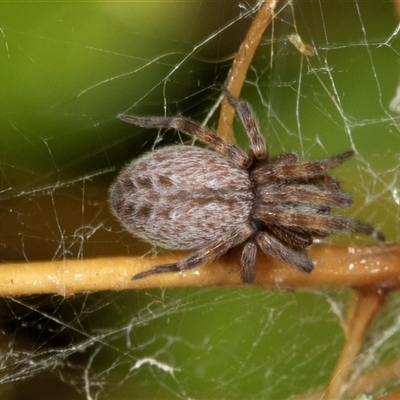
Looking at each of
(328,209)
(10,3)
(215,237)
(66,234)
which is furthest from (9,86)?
(328,209)

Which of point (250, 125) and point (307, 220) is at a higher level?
point (250, 125)

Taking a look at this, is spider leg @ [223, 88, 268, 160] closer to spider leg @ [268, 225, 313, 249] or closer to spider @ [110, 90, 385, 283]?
spider @ [110, 90, 385, 283]

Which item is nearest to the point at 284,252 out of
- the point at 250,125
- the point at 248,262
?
the point at 248,262

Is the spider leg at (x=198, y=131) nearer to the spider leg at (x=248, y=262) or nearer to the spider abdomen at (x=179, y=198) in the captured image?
the spider abdomen at (x=179, y=198)

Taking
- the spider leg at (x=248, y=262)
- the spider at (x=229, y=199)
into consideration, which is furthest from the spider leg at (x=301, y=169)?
the spider leg at (x=248, y=262)

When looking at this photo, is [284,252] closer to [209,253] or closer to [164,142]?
[209,253]

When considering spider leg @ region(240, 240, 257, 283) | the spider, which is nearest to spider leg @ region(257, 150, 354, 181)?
the spider
